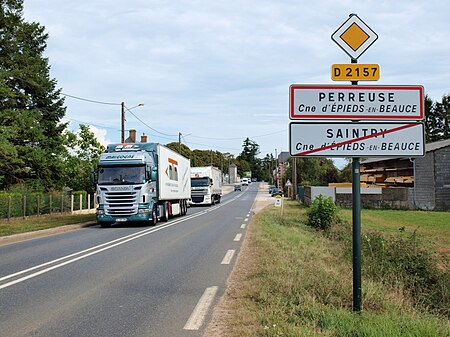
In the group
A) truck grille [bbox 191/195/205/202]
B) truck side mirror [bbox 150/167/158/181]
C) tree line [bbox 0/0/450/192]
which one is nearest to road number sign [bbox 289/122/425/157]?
truck side mirror [bbox 150/167/158/181]

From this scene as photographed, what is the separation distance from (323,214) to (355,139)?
16.4 metres

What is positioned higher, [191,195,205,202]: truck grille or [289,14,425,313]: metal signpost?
[289,14,425,313]: metal signpost

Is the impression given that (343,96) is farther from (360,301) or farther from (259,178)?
(259,178)

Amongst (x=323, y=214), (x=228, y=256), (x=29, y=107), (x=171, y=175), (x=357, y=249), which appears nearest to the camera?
(x=357, y=249)

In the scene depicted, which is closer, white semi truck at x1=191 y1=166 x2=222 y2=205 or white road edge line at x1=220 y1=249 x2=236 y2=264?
white road edge line at x1=220 y1=249 x2=236 y2=264

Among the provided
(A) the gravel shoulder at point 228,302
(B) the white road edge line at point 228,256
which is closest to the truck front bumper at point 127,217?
(B) the white road edge line at point 228,256

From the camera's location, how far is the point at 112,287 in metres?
8.27

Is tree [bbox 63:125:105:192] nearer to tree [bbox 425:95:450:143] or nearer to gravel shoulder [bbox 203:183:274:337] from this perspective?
gravel shoulder [bbox 203:183:274:337]

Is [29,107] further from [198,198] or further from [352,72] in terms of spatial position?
[352,72]

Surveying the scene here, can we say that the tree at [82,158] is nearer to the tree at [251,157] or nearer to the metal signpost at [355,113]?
the metal signpost at [355,113]

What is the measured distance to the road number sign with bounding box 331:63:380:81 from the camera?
605 cm

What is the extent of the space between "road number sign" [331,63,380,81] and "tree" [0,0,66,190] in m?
31.9

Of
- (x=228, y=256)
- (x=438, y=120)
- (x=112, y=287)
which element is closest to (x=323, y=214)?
(x=228, y=256)

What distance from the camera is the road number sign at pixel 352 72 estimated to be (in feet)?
19.9
